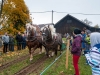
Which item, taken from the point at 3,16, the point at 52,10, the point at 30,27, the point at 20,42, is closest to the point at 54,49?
the point at 30,27

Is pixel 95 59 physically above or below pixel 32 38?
below

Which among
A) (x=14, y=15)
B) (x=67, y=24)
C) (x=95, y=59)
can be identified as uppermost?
(x=14, y=15)

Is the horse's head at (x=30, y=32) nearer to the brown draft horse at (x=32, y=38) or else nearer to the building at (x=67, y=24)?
the brown draft horse at (x=32, y=38)

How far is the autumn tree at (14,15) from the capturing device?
27614mm

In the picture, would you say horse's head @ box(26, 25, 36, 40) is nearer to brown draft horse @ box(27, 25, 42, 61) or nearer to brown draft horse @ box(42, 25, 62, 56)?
brown draft horse @ box(27, 25, 42, 61)

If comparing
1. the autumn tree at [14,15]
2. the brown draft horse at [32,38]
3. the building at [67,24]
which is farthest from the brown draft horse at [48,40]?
the building at [67,24]

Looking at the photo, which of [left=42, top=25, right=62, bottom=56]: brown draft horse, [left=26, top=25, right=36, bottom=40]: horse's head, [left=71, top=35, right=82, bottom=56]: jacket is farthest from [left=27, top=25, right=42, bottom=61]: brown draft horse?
[left=71, top=35, right=82, bottom=56]: jacket

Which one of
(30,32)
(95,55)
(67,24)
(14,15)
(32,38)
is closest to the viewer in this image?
(95,55)

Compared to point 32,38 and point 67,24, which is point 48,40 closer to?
point 32,38

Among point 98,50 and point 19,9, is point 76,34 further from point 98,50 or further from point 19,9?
point 19,9

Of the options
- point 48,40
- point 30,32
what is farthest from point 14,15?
point 30,32

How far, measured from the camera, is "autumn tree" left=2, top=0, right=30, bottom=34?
27614mm

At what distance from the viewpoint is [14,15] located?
29266 millimetres

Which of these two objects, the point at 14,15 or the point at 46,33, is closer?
the point at 46,33
